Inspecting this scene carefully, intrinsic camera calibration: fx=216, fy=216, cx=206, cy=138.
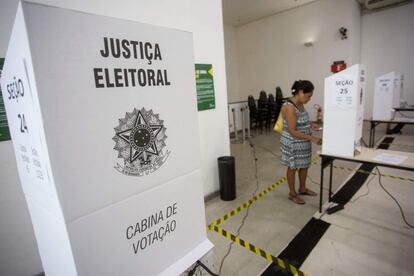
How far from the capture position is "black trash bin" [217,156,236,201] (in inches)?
104

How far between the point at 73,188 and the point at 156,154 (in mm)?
226

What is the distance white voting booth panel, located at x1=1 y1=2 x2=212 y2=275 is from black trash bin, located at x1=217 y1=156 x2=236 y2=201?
1891 millimetres

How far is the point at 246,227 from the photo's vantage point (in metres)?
2.18

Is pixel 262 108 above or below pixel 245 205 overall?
above

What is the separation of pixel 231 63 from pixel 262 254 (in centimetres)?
791

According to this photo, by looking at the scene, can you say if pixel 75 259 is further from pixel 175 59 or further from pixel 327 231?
pixel 327 231

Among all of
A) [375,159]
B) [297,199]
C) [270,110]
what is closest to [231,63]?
[270,110]

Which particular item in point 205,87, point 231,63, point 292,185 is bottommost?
point 292,185

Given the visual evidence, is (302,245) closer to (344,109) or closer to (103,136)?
(344,109)

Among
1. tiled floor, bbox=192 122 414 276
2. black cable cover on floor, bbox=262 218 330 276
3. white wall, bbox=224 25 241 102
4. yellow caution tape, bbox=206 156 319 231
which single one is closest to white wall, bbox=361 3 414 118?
white wall, bbox=224 25 241 102

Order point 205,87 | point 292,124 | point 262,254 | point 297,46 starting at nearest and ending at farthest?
point 262,254
point 292,124
point 205,87
point 297,46

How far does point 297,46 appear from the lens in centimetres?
712

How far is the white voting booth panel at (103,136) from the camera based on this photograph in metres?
0.44

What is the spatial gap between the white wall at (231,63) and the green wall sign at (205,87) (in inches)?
239
